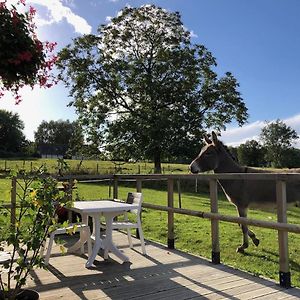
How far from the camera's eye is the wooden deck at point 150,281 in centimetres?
366

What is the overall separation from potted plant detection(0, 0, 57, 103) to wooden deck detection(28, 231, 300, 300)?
6.92ft

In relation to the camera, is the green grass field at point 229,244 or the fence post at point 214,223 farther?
the green grass field at point 229,244

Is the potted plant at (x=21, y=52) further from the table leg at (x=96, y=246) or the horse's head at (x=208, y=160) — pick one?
the horse's head at (x=208, y=160)

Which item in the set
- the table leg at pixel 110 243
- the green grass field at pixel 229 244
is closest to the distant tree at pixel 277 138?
the green grass field at pixel 229 244

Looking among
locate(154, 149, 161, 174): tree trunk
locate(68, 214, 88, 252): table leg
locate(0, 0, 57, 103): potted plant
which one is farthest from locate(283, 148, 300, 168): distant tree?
locate(0, 0, 57, 103): potted plant

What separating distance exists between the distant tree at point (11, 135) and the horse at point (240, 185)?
6121 centimetres

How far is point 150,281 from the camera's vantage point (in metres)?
4.13

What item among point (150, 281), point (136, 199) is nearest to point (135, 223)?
point (136, 199)

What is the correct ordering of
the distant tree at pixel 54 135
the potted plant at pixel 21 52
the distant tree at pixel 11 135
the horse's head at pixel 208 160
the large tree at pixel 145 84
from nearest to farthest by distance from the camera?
the potted plant at pixel 21 52 < the horse's head at pixel 208 160 < the large tree at pixel 145 84 < the distant tree at pixel 11 135 < the distant tree at pixel 54 135

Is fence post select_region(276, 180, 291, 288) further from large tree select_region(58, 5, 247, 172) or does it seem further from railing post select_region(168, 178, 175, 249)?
large tree select_region(58, 5, 247, 172)

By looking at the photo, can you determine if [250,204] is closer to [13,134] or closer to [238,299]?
Result: [238,299]

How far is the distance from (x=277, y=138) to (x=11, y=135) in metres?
48.5

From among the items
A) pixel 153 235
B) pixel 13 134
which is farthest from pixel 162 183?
pixel 13 134

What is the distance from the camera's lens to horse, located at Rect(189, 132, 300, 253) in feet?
19.7
